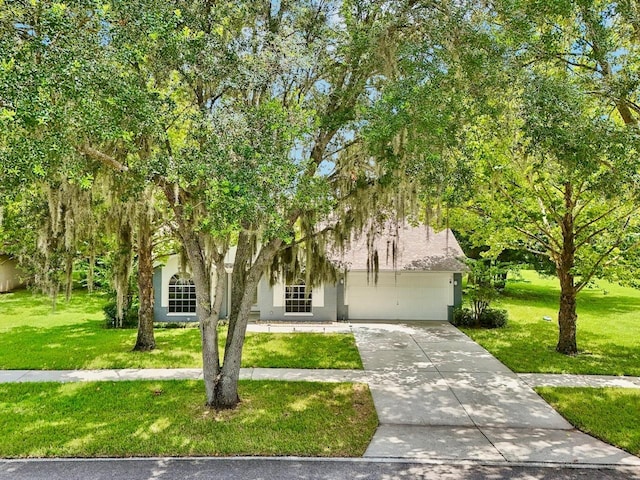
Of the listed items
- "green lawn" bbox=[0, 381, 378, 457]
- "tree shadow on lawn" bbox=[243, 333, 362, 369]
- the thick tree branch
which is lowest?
"green lawn" bbox=[0, 381, 378, 457]

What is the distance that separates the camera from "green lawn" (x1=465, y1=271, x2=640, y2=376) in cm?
1098

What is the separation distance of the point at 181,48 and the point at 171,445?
5.58 m

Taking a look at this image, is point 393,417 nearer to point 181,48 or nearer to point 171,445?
point 171,445

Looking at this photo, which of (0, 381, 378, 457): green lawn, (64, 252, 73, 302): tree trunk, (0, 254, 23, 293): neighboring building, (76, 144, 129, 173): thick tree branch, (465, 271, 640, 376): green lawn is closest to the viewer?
→ (76, 144, 129, 173): thick tree branch

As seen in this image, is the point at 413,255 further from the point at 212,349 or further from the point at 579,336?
the point at 212,349

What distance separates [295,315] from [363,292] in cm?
270

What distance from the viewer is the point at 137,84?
5.93m

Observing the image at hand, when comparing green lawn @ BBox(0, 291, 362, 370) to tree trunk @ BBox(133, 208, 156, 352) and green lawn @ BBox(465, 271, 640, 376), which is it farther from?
green lawn @ BBox(465, 271, 640, 376)

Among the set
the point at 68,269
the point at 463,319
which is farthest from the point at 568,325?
the point at 68,269

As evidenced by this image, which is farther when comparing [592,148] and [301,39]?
[301,39]

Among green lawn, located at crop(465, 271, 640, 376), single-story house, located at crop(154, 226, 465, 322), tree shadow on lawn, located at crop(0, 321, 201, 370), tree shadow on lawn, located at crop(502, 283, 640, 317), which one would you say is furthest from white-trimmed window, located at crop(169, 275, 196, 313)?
tree shadow on lawn, located at crop(502, 283, 640, 317)

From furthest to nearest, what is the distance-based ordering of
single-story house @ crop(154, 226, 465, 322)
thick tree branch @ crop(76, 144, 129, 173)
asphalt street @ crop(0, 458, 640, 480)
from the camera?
single-story house @ crop(154, 226, 465, 322) → thick tree branch @ crop(76, 144, 129, 173) → asphalt street @ crop(0, 458, 640, 480)

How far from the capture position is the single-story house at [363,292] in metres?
15.7

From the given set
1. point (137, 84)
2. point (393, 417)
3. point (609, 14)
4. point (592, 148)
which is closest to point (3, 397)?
point (137, 84)
